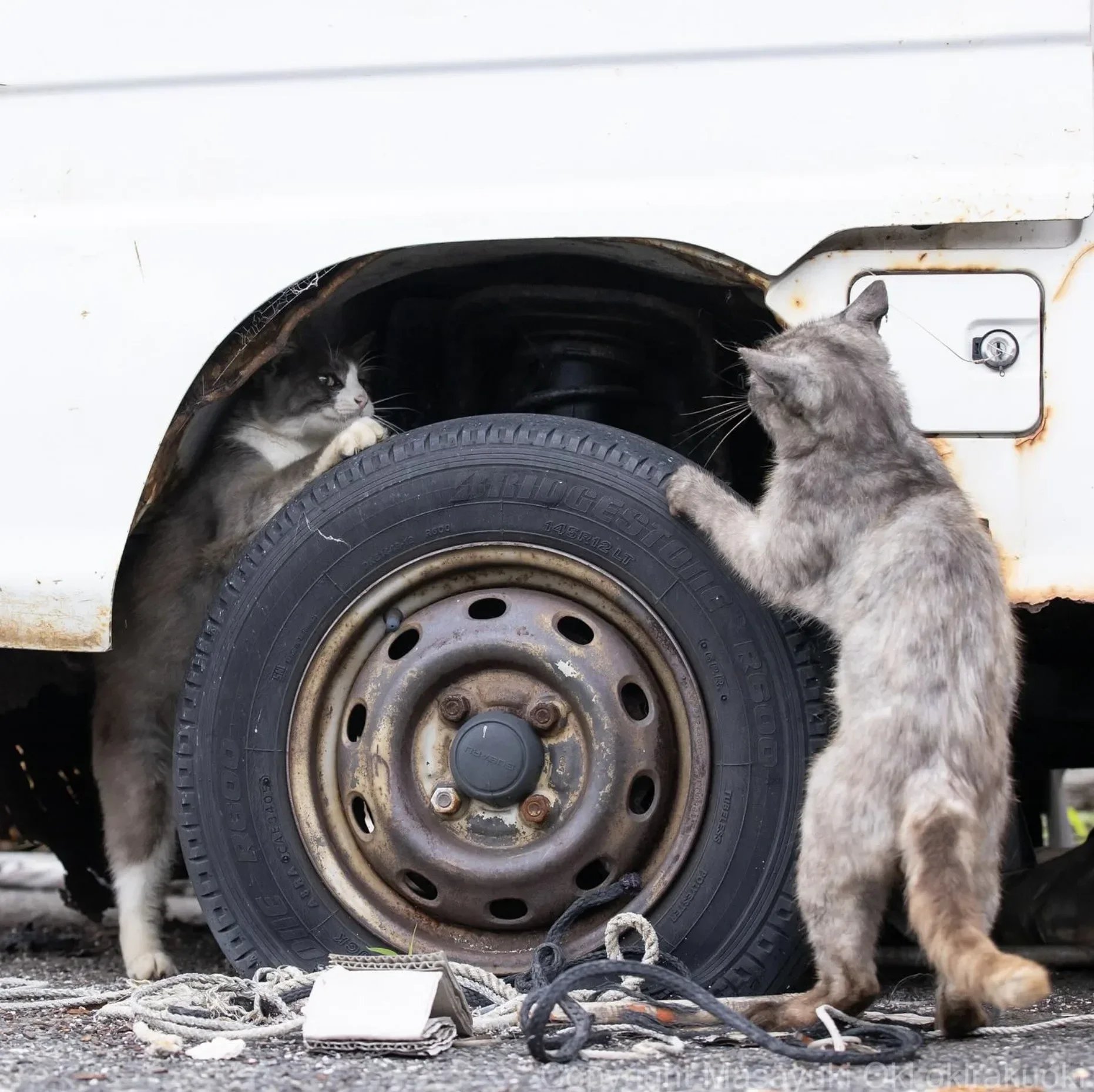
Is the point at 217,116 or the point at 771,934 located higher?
the point at 217,116

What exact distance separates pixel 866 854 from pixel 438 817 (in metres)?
0.85

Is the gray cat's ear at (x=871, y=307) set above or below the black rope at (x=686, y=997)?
above

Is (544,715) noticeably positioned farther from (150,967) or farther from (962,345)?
(150,967)

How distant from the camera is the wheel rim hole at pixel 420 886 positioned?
289cm

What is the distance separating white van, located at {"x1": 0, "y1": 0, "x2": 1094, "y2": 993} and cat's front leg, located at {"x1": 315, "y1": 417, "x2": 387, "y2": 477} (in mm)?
254

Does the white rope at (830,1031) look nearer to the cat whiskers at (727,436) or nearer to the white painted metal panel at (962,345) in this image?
the white painted metal panel at (962,345)

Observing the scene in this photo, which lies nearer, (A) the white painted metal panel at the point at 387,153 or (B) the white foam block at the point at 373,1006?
(B) the white foam block at the point at 373,1006

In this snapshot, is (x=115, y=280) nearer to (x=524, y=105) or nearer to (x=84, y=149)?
(x=84, y=149)

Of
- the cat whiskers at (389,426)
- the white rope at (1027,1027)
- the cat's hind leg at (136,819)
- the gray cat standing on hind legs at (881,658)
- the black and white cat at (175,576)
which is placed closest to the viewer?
the gray cat standing on hind legs at (881,658)

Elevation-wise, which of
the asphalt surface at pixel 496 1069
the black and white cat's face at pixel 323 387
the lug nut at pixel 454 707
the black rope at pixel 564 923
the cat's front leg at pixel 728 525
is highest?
the black and white cat's face at pixel 323 387

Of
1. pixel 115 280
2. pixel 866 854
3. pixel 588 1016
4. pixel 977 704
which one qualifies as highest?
pixel 115 280

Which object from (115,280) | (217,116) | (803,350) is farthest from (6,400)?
(803,350)

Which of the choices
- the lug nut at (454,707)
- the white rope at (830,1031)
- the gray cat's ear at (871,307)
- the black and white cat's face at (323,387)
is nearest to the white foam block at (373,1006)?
the lug nut at (454,707)

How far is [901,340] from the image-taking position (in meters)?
2.72
